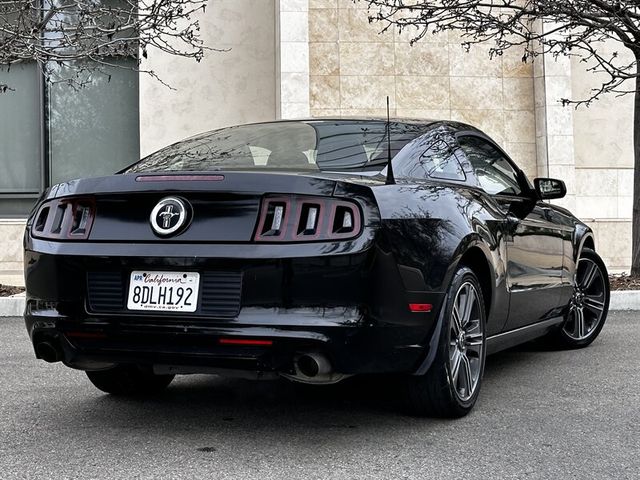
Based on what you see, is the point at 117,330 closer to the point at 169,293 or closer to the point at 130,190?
the point at 169,293

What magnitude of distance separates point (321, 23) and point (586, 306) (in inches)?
353

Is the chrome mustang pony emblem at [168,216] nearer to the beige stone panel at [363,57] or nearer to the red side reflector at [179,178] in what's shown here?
the red side reflector at [179,178]

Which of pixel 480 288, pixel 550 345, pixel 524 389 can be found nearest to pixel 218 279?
pixel 480 288

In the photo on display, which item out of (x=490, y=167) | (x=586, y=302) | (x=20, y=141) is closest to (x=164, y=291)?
(x=490, y=167)

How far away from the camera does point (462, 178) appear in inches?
185

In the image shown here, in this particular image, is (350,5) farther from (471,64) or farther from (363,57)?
(471,64)

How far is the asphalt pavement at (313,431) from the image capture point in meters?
3.40

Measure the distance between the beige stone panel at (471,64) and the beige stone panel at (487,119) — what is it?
58cm

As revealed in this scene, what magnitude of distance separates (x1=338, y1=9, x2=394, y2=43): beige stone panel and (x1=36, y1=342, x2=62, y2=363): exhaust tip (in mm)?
11226

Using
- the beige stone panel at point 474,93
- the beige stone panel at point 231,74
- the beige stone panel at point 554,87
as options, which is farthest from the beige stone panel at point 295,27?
the beige stone panel at point 554,87

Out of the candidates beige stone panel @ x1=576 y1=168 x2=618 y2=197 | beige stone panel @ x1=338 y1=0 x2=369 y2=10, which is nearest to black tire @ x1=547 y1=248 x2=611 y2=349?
beige stone panel @ x1=338 y1=0 x2=369 y2=10

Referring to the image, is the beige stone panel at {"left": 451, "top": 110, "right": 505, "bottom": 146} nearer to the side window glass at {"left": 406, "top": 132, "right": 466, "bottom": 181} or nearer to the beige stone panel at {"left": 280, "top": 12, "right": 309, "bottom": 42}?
the beige stone panel at {"left": 280, "top": 12, "right": 309, "bottom": 42}

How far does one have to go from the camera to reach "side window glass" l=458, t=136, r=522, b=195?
16.3 ft

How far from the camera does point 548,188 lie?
5.74 m
